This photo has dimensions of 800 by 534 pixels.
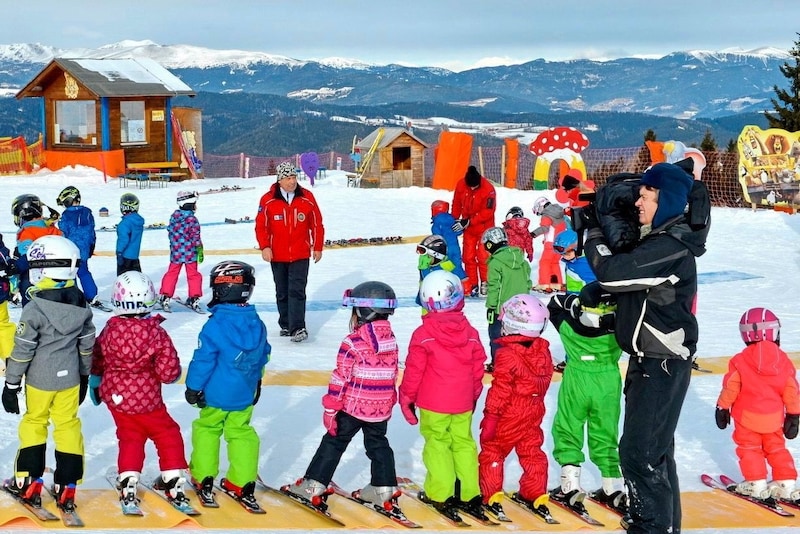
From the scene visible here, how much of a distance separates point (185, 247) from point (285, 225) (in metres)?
2.10

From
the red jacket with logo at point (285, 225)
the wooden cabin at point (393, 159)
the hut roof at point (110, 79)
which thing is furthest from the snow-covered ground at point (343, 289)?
the wooden cabin at point (393, 159)

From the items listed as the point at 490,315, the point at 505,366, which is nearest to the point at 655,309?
the point at 505,366

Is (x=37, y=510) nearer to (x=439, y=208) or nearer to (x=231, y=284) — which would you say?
(x=231, y=284)

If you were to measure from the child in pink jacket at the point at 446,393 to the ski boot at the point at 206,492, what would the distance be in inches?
46.6

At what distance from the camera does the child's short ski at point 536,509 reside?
19.0 feet

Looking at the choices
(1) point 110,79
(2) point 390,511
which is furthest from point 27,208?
(1) point 110,79

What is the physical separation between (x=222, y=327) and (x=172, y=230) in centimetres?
655

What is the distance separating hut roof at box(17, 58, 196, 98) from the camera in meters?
35.5

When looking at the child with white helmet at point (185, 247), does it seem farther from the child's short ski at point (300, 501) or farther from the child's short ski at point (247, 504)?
the child's short ski at point (247, 504)

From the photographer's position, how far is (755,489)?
641 centimetres

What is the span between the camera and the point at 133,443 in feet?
18.7

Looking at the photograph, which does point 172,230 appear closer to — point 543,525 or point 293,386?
point 293,386

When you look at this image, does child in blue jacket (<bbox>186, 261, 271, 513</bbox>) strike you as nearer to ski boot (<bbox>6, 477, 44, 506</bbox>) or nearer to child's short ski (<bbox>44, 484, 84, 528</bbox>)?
child's short ski (<bbox>44, 484, 84, 528</bbox>)

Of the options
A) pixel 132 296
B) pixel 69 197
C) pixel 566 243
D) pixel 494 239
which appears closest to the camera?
pixel 132 296
